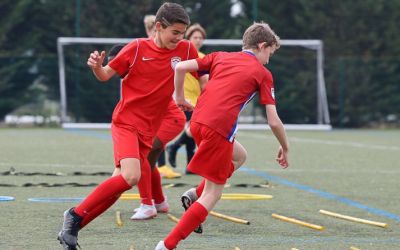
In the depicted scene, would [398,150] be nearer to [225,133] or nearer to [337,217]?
[337,217]

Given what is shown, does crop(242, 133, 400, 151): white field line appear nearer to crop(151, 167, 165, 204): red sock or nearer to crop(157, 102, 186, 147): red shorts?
crop(157, 102, 186, 147): red shorts

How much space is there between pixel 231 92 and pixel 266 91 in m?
0.22

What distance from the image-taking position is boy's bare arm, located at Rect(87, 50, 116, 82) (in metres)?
6.51

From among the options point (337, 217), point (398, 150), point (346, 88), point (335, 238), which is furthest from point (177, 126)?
point (346, 88)

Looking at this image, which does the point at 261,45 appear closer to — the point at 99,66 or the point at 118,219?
the point at 99,66

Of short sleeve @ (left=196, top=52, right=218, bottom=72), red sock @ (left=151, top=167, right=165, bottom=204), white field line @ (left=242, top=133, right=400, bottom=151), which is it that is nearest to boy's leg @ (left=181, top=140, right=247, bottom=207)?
short sleeve @ (left=196, top=52, right=218, bottom=72)

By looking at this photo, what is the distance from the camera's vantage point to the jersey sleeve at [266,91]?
6008mm

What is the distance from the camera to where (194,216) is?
5.93 metres

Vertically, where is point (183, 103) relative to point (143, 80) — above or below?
below

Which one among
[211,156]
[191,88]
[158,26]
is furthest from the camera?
[191,88]

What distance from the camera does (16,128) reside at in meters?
25.7

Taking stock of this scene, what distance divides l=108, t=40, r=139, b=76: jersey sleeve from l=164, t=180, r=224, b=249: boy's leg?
4.01ft

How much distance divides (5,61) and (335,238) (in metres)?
20.8

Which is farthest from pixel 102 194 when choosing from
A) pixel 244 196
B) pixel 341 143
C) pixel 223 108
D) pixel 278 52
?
pixel 278 52
